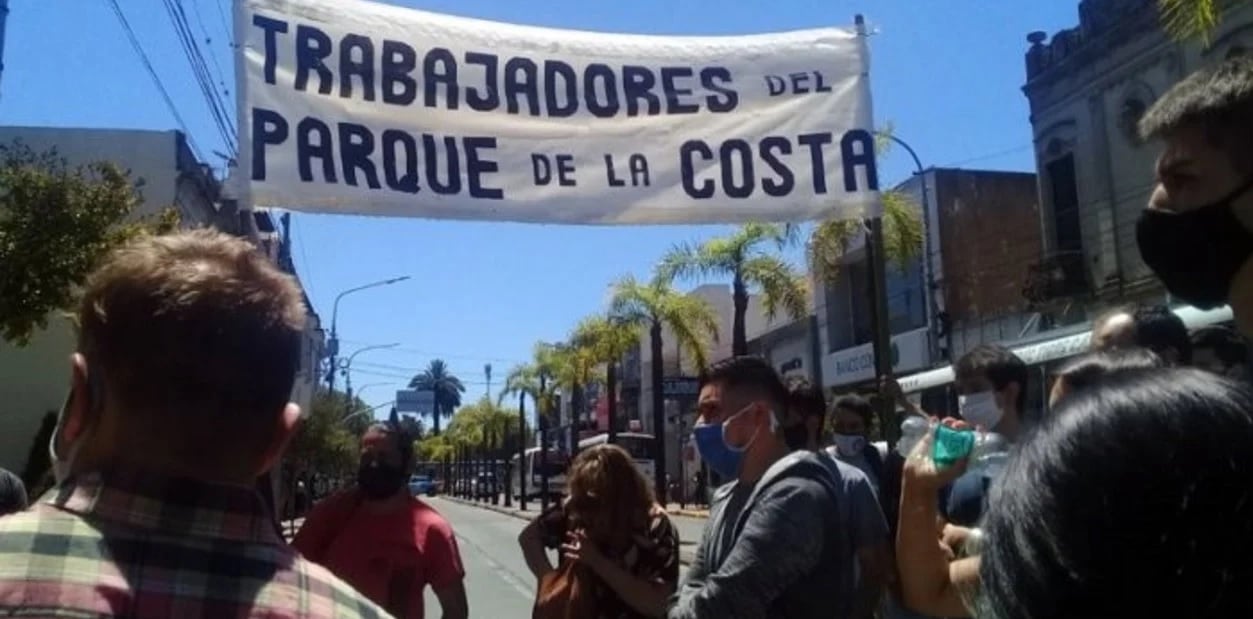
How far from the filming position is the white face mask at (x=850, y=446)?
6.09 m

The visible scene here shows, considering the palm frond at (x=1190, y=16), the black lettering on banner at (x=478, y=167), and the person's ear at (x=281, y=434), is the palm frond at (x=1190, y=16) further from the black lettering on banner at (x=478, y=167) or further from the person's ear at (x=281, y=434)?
the person's ear at (x=281, y=434)

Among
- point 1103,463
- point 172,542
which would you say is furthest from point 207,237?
point 1103,463

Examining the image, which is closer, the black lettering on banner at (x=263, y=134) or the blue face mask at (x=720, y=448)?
the blue face mask at (x=720, y=448)

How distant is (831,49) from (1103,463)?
13.5ft

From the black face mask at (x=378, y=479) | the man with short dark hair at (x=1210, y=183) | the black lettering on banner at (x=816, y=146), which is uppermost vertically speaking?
the black lettering on banner at (x=816, y=146)

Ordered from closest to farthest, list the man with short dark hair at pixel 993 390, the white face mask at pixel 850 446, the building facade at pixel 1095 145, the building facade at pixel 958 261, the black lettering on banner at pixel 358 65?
the man with short dark hair at pixel 993 390, the black lettering on banner at pixel 358 65, the white face mask at pixel 850 446, the building facade at pixel 1095 145, the building facade at pixel 958 261

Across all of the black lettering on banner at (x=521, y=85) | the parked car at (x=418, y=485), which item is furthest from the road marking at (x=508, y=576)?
the black lettering on banner at (x=521, y=85)

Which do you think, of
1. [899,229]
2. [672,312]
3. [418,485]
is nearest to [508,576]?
[899,229]

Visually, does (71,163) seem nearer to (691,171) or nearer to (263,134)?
(263,134)

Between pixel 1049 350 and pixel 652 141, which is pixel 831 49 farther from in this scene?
pixel 1049 350

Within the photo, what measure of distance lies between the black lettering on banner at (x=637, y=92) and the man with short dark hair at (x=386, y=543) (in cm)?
169

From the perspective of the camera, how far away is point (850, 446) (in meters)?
6.10

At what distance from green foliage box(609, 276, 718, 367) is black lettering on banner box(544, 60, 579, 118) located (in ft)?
87.7

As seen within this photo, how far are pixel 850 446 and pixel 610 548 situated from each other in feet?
6.78
